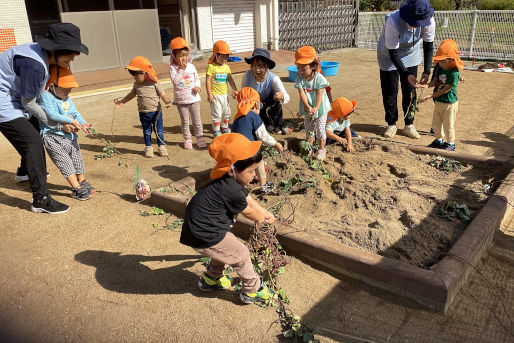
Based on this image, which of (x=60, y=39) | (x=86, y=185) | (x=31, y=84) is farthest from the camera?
(x=86, y=185)

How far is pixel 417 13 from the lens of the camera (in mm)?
5922

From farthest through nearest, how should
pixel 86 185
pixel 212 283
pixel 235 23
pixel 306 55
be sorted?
pixel 235 23, pixel 306 55, pixel 86 185, pixel 212 283

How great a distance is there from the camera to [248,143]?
2.78 meters

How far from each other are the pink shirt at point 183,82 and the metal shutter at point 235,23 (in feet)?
25.4

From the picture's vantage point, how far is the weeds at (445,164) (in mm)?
4941

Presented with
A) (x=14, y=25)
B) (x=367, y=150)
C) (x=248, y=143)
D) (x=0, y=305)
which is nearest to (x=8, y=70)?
(x=0, y=305)

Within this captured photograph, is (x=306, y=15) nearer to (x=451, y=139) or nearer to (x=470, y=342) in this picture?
(x=451, y=139)

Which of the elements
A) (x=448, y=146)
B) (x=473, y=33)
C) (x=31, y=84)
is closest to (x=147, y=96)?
(x=31, y=84)

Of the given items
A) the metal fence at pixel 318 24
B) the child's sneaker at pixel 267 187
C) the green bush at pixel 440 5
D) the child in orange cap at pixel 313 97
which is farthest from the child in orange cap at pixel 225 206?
the green bush at pixel 440 5

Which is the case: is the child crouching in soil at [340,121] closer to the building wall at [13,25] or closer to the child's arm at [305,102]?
the child's arm at [305,102]

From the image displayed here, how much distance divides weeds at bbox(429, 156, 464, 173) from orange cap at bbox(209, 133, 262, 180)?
3.07 metres

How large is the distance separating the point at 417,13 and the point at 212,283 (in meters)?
4.84

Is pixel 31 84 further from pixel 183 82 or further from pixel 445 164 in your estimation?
pixel 445 164

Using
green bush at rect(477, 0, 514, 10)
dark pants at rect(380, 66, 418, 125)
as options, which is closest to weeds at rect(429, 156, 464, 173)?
dark pants at rect(380, 66, 418, 125)
